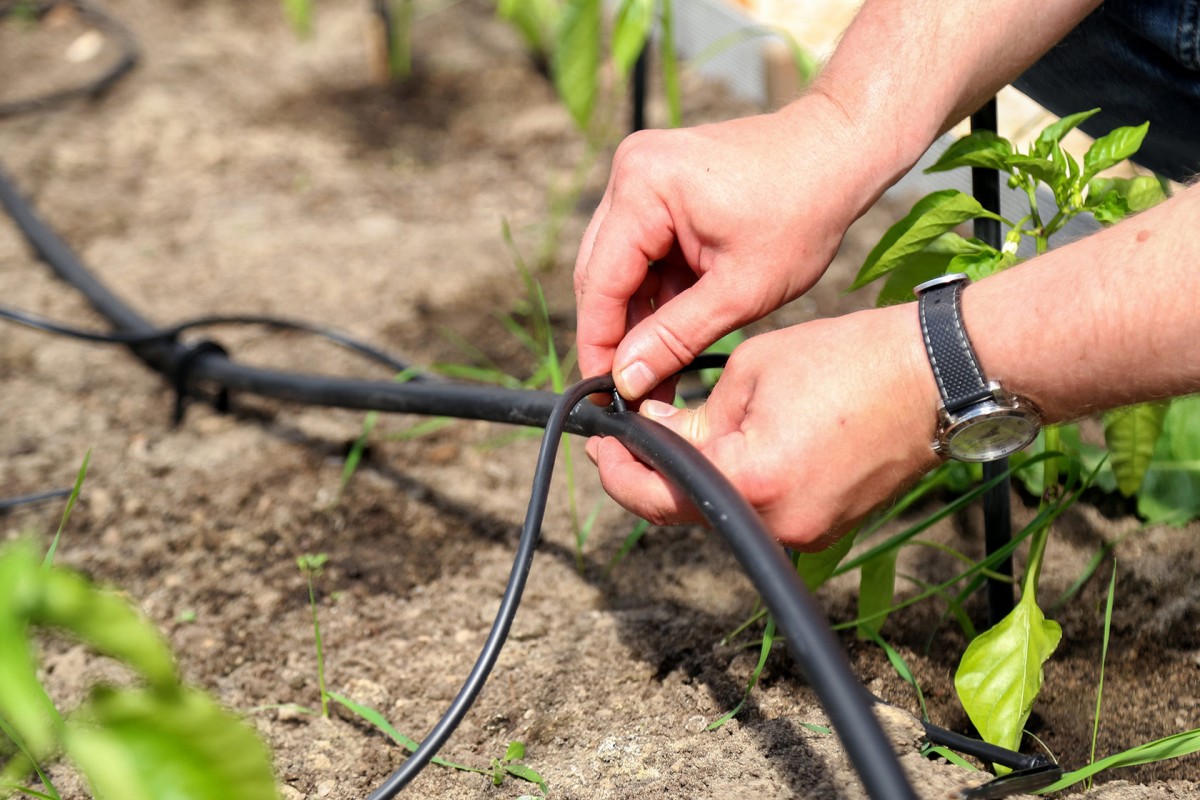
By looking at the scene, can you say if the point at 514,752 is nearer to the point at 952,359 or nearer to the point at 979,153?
the point at 952,359

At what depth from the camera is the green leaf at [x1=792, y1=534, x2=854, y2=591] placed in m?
0.94

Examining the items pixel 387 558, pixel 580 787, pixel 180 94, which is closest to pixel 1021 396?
pixel 580 787

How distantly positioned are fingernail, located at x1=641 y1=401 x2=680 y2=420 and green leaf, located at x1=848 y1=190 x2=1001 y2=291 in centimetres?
20

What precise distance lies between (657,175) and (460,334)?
97cm

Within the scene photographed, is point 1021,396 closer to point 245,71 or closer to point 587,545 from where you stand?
point 587,545

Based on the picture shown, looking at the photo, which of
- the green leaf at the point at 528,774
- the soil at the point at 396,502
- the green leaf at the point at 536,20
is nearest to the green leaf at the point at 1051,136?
the soil at the point at 396,502

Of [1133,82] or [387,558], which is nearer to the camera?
[1133,82]

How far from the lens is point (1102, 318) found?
70 centimetres

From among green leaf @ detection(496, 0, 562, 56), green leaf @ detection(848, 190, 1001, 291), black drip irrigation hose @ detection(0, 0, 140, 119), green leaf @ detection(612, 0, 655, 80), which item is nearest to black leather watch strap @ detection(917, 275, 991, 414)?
green leaf @ detection(848, 190, 1001, 291)

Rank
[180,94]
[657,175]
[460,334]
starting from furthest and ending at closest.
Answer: [180,94] → [460,334] → [657,175]

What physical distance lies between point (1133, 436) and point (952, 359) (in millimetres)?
399

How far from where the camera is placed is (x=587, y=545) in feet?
4.44

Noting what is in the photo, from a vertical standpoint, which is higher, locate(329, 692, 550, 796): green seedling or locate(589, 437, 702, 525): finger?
locate(589, 437, 702, 525): finger

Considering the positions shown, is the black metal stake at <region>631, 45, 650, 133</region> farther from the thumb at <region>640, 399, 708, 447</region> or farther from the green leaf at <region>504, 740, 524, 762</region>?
the green leaf at <region>504, 740, 524, 762</region>
